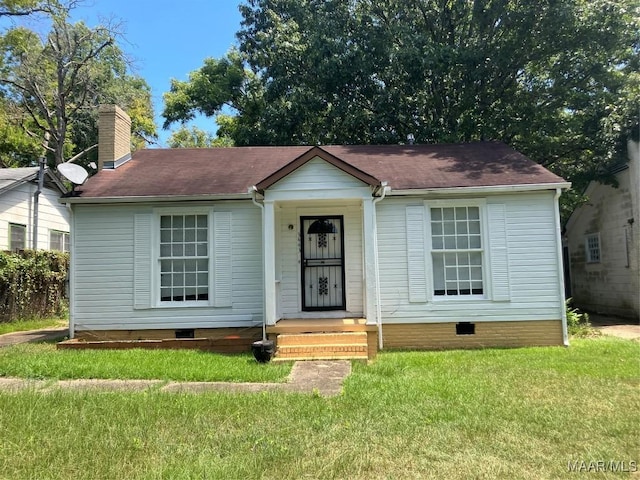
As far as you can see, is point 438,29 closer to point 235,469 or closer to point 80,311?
point 80,311

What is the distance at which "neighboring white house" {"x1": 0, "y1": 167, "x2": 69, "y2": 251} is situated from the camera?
1480 centimetres

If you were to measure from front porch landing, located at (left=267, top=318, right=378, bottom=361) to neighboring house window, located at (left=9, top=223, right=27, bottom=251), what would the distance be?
11.3 meters

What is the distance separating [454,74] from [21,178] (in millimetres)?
15582

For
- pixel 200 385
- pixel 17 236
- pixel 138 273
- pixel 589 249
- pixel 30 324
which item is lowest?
pixel 200 385

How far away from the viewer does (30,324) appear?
12992mm

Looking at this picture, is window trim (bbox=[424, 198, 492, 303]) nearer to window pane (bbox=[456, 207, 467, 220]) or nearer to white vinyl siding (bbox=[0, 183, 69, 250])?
window pane (bbox=[456, 207, 467, 220])

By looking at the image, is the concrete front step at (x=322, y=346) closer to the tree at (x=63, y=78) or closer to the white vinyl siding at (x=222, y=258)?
the white vinyl siding at (x=222, y=258)

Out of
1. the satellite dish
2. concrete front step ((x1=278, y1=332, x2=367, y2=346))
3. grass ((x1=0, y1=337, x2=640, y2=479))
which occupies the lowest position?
grass ((x1=0, y1=337, x2=640, y2=479))

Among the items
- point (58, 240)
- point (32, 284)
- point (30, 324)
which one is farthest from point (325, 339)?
point (58, 240)

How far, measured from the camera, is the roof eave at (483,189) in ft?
30.5

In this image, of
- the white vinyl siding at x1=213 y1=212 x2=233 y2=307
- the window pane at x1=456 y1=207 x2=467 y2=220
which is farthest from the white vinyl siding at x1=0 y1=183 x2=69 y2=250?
the window pane at x1=456 y1=207 x2=467 y2=220

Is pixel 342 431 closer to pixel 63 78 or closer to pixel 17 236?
pixel 17 236

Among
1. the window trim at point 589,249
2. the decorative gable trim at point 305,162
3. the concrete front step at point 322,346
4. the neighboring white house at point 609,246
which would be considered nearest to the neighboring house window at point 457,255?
the decorative gable trim at point 305,162

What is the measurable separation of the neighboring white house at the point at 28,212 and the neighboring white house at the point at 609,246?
1906 cm
